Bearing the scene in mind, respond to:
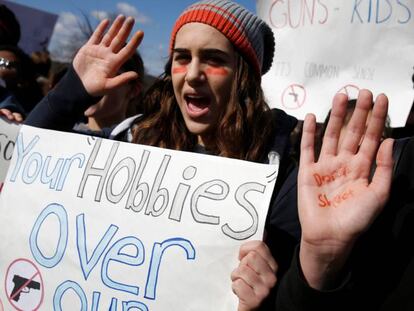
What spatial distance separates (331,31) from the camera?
8.22 ft

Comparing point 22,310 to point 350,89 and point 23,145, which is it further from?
point 350,89

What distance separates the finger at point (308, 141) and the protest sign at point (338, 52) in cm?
142

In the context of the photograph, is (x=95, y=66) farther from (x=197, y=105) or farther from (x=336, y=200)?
(x=336, y=200)

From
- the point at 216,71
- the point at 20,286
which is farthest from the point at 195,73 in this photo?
the point at 20,286

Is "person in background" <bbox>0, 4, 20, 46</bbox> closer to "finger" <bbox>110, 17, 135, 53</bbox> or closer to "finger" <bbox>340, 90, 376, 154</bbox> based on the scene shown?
"finger" <bbox>110, 17, 135, 53</bbox>

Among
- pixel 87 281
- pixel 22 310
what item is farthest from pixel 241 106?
pixel 22 310

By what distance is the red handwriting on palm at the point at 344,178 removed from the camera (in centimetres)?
92

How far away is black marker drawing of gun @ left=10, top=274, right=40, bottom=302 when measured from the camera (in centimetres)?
135

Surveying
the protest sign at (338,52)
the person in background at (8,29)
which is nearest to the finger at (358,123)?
the protest sign at (338,52)

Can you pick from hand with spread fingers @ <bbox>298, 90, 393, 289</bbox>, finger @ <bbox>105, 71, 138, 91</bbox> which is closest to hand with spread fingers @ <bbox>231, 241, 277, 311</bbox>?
hand with spread fingers @ <bbox>298, 90, 393, 289</bbox>

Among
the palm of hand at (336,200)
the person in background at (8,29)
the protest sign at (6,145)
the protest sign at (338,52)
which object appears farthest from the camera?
the person in background at (8,29)

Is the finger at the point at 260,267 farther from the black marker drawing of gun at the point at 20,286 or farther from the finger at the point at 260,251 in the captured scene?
the black marker drawing of gun at the point at 20,286

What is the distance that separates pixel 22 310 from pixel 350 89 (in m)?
1.90

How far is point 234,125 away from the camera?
143 cm
